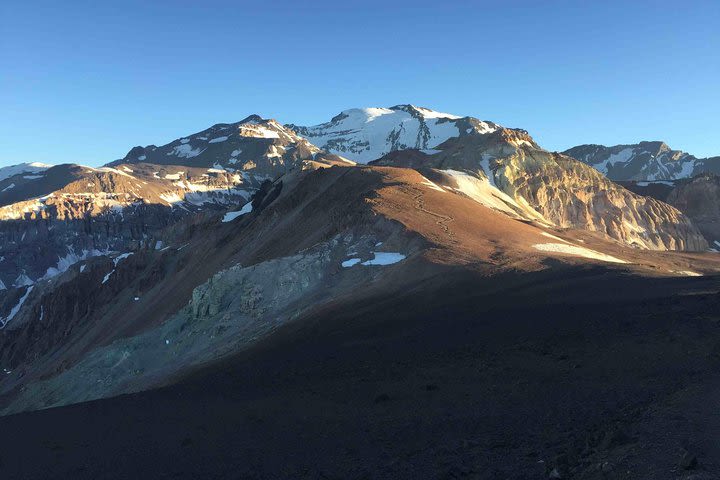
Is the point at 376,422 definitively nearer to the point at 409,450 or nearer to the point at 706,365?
the point at 409,450

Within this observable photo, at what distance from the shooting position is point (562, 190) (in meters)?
89.4

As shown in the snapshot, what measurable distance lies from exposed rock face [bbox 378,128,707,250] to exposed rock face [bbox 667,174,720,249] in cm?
2109

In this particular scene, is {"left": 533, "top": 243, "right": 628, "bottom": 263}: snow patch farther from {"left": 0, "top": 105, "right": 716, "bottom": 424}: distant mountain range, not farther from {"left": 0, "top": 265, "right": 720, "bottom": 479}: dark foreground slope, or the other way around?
{"left": 0, "top": 265, "right": 720, "bottom": 479}: dark foreground slope

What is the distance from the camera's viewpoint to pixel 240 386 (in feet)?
63.1

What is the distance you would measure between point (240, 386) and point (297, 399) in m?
3.17

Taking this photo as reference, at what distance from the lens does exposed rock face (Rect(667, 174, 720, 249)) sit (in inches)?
4626

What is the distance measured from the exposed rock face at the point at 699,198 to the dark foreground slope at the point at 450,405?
110432 mm

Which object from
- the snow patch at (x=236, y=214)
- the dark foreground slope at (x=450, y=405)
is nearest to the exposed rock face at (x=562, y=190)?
the snow patch at (x=236, y=214)

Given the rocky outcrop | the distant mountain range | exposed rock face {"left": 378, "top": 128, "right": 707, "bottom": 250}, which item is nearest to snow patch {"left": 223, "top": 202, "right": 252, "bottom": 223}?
the distant mountain range

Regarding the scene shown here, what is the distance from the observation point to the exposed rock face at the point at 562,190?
84000mm

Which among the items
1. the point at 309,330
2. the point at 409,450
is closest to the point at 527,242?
the point at 309,330

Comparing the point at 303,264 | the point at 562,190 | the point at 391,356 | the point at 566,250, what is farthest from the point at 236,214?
the point at 391,356

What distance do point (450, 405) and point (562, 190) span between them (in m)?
81.3

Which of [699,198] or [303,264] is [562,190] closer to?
[699,198]
